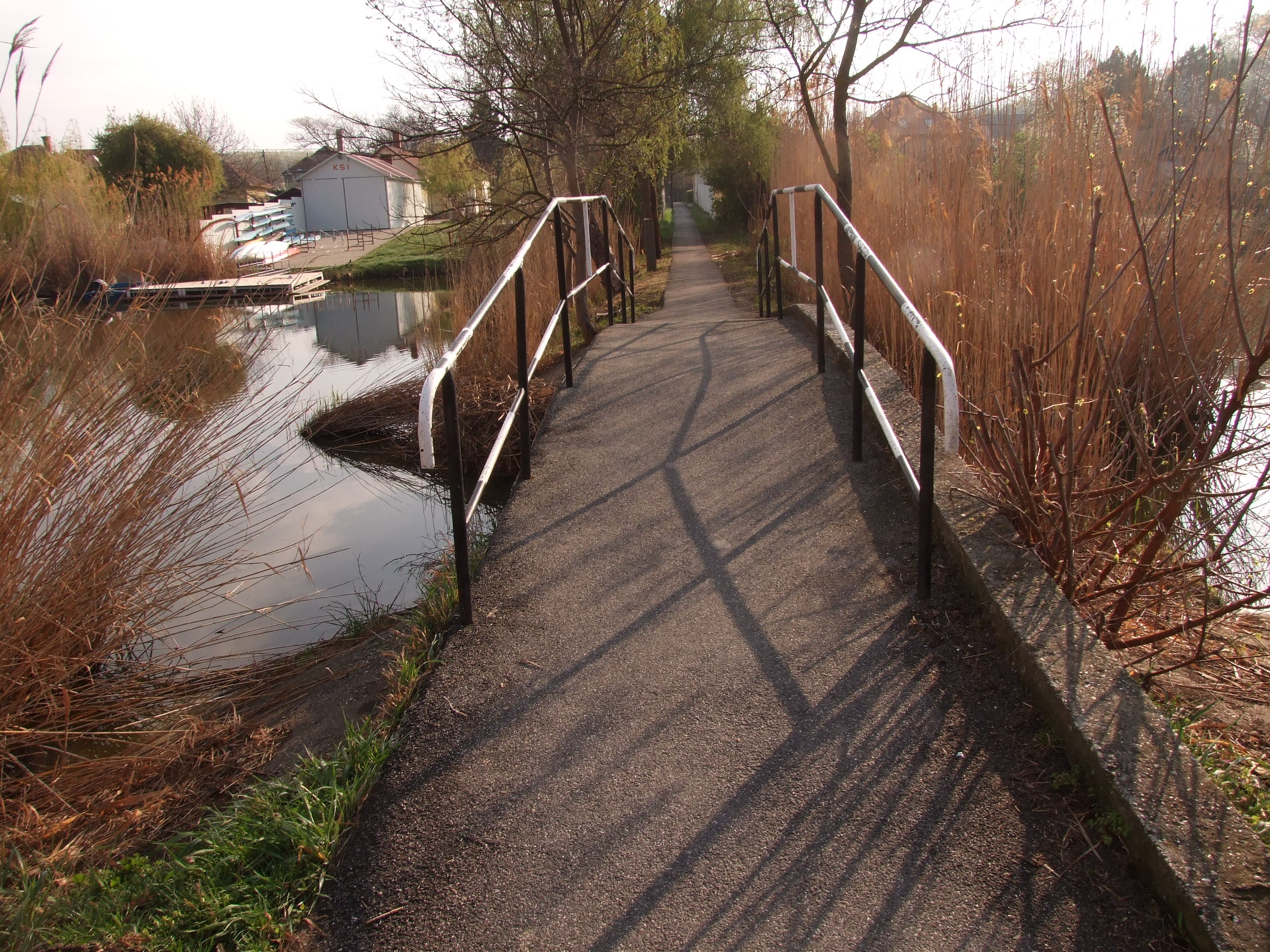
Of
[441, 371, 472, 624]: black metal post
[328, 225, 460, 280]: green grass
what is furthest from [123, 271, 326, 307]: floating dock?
[328, 225, 460, 280]: green grass

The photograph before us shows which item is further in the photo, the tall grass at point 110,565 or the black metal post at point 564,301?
the black metal post at point 564,301

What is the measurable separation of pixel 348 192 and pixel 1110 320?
164ft

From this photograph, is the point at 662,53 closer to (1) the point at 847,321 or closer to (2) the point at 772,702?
(1) the point at 847,321

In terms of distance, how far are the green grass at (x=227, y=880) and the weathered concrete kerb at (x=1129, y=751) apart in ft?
5.90

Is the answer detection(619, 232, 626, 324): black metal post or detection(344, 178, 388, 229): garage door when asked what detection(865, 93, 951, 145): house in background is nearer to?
detection(619, 232, 626, 324): black metal post

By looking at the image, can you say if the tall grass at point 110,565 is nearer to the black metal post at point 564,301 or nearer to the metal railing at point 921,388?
the black metal post at point 564,301

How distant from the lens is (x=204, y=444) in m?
4.17

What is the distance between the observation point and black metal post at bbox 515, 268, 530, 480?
430 centimetres

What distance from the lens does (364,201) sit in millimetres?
49094

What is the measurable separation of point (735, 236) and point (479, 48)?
16891mm

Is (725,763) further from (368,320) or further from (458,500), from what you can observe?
(368,320)

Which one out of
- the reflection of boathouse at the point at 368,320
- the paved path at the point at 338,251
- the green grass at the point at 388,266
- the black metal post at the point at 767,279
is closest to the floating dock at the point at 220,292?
the black metal post at the point at 767,279

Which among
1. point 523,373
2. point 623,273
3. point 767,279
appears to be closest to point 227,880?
point 523,373

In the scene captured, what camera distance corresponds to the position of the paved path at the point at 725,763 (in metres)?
2.04
